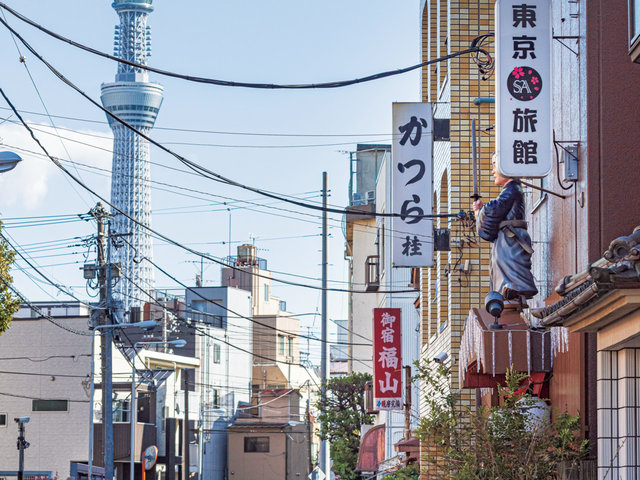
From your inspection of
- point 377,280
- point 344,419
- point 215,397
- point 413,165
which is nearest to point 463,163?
point 413,165

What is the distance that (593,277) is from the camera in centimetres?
852

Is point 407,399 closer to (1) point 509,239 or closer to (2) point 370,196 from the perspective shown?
(1) point 509,239

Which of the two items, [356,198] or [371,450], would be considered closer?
[371,450]

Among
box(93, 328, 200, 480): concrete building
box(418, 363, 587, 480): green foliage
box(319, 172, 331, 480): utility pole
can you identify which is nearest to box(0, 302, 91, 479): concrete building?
box(93, 328, 200, 480): concrete building

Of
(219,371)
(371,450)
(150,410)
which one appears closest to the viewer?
(371,450)

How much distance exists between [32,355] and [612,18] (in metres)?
46.7

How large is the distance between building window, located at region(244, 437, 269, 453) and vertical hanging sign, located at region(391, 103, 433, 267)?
5372 centimetres

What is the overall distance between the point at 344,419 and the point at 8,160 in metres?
36.9

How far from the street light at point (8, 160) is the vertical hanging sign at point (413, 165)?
744cm

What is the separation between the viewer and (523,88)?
12.5 metres

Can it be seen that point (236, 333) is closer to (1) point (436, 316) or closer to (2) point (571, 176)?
(1) point (436, 316)

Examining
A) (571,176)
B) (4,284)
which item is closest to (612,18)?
(571,176)

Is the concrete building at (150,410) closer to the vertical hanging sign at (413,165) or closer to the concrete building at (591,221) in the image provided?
the vertical hanging sign at (413,165)

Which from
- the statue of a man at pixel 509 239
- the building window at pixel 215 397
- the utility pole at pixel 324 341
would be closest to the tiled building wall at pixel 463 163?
the statue of a man at pixel 509 239
